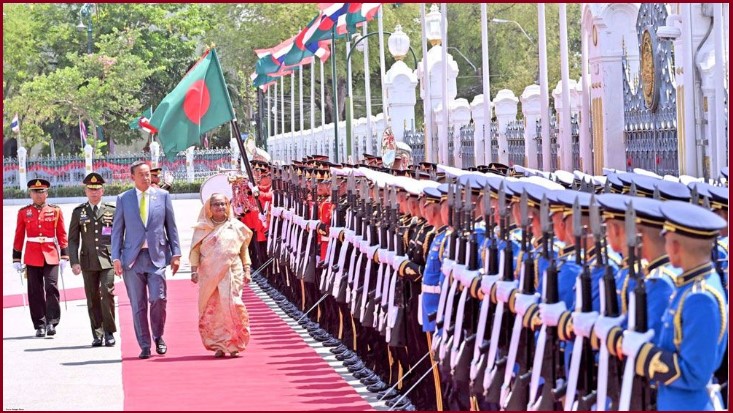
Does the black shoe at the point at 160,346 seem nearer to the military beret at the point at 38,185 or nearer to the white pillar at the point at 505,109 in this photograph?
the military beret at the point at 38,185

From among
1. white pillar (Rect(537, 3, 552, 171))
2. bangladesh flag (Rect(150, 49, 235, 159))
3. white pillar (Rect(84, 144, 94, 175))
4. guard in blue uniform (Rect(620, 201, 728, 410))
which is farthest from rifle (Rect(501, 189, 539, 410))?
white pillar (Rect(84, 144, 94, 175))

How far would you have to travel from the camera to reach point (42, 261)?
669 inches

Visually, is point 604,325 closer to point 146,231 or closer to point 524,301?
point 524,301

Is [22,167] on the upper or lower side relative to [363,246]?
upper

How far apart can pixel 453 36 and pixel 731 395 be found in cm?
6849

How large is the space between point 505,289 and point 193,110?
1249 centimetres

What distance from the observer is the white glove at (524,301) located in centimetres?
829

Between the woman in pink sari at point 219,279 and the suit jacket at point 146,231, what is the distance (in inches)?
11.0

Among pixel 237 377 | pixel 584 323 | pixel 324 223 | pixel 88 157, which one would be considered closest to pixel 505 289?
pixel 584 323

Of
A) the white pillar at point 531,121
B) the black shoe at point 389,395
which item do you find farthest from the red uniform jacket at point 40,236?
the white pillar at point 531,121

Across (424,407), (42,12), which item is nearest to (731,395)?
(424,407)

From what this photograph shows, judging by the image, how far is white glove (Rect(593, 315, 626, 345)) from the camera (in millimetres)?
7078

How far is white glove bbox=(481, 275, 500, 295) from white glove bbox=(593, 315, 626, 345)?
6.16ft

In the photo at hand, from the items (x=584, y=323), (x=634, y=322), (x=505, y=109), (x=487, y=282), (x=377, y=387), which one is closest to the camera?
(x=634, y=322)
